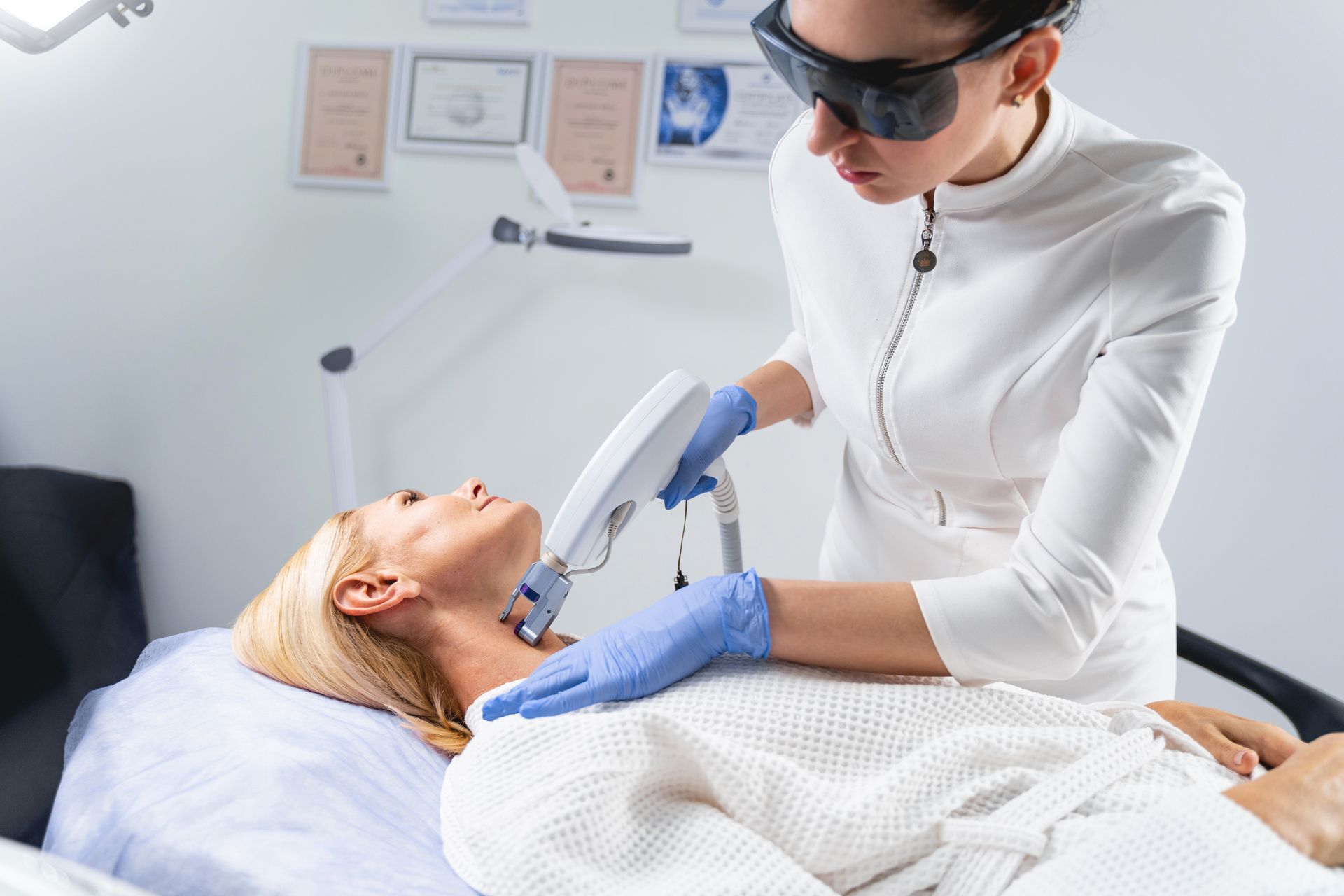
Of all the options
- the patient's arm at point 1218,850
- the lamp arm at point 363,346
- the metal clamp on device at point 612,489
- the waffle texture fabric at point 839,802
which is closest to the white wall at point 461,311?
the lamp arm at point 363,346

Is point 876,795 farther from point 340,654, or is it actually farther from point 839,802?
point 340,654

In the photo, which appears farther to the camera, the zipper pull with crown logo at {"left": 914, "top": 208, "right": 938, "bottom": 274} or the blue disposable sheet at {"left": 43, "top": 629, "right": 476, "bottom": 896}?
the zipper pull with crown logo at {"left": 914, "top": 208, "right": 938, "bottom": 274}

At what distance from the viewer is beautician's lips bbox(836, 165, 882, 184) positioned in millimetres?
965

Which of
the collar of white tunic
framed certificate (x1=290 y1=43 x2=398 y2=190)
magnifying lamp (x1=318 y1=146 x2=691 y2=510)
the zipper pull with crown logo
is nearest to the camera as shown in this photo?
the collar of white tunic

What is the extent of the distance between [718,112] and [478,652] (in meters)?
1.47

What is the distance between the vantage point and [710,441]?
52.9 inches

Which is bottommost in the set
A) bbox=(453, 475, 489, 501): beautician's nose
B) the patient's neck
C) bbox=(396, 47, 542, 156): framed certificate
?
the patient's neck

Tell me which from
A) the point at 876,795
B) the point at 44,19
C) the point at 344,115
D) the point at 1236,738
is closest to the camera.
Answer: the point at 876,795

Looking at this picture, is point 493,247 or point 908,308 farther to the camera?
point 493,247

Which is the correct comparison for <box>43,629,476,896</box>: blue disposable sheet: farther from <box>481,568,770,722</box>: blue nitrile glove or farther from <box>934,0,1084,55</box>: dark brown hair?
<box>934,0,1084,55</box>: dark brown hair

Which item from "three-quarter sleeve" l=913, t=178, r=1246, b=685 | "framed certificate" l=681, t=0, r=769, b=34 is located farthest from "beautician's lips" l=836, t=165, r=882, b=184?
"framed certificate" l=681, t=0, r=769, b=34

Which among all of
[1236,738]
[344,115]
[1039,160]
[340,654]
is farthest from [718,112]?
[1236,738]

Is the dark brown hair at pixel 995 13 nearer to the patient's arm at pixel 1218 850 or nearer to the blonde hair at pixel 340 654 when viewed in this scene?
the patient's arm at pixel 1218 850

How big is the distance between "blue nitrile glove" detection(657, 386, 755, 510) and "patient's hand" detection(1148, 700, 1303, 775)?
657 mm
